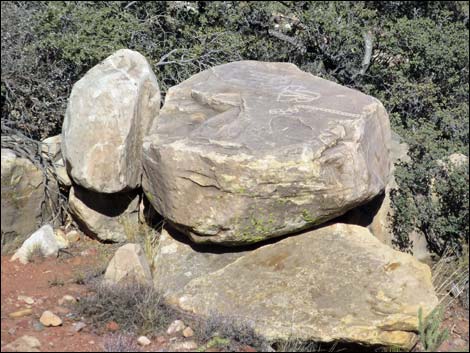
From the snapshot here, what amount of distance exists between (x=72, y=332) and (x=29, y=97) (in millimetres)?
2675

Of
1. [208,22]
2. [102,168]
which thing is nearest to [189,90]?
[102,168]

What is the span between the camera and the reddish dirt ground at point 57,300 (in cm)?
449

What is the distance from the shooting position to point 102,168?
5.72 meters

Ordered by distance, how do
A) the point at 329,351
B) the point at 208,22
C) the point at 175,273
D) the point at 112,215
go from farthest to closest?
the point at 208,22 → the point at 112,215 → the point at 175,273 → the point at 329,351

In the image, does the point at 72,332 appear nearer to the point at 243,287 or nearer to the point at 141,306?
the point at 141,306

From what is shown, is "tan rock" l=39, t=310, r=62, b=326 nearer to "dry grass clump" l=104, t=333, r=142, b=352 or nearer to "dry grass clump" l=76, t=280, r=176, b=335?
"dry grass clump" l=76, t=280, r=176, b=335

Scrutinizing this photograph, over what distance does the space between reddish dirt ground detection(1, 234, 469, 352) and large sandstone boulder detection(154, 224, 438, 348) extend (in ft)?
1.44

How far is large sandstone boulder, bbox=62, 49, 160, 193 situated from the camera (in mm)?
5707

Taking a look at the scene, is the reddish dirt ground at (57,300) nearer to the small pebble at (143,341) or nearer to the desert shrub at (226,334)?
the small pebble at (143,341)

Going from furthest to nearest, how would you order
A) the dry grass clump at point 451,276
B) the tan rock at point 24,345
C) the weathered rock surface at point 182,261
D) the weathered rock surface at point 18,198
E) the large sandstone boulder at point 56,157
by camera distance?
the large sandstone boulder at point 56,157
the dry grass clump at point 451,276
the weathered rock surface at point 18,198
the weathered rock surface at point 182,261
the tan rock at point 24,345

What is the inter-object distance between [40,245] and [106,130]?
3.30 ft

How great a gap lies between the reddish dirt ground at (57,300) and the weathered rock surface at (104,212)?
12cm

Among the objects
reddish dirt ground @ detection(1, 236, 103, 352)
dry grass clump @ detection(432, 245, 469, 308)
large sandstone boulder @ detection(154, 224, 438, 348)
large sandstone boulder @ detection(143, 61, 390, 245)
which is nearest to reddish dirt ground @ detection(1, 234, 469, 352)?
reddish dirt ground @ detection(1, 236, 103, 352)

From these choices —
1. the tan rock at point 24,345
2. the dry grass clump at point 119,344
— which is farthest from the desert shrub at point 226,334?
the tan rock at point 24,345
